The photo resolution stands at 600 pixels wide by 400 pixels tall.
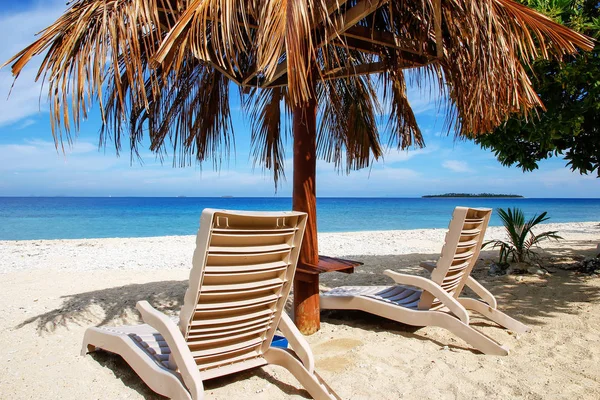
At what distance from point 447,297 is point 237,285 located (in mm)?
1737

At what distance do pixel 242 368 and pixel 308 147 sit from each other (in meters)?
1.89

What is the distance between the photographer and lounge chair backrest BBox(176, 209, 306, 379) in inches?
81.0

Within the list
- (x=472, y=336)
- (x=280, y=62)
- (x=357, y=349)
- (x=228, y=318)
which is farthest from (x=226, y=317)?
(x=280, y=62)

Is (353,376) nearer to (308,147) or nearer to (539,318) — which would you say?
(308,147)

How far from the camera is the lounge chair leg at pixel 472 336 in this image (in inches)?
118

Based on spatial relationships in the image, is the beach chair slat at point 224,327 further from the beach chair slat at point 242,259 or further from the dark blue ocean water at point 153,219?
the dark blue ocean water at point 153,219

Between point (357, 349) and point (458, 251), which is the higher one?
point (458, 251)

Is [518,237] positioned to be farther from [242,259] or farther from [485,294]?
[242,259]

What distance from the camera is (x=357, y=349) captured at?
3.14 metres

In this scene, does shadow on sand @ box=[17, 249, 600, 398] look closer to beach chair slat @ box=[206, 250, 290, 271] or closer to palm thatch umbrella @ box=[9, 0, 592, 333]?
beach chair slat @ box=[206, 250, 290, 271]

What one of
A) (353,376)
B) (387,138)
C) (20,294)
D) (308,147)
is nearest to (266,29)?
(308,147)

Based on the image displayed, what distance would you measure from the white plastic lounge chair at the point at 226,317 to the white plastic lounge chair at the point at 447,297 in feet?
3.96

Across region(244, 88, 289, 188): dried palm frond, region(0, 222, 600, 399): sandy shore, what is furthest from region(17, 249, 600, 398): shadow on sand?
region(244, 88, 289, 188): dried palm frond

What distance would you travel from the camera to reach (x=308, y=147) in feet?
11.9
